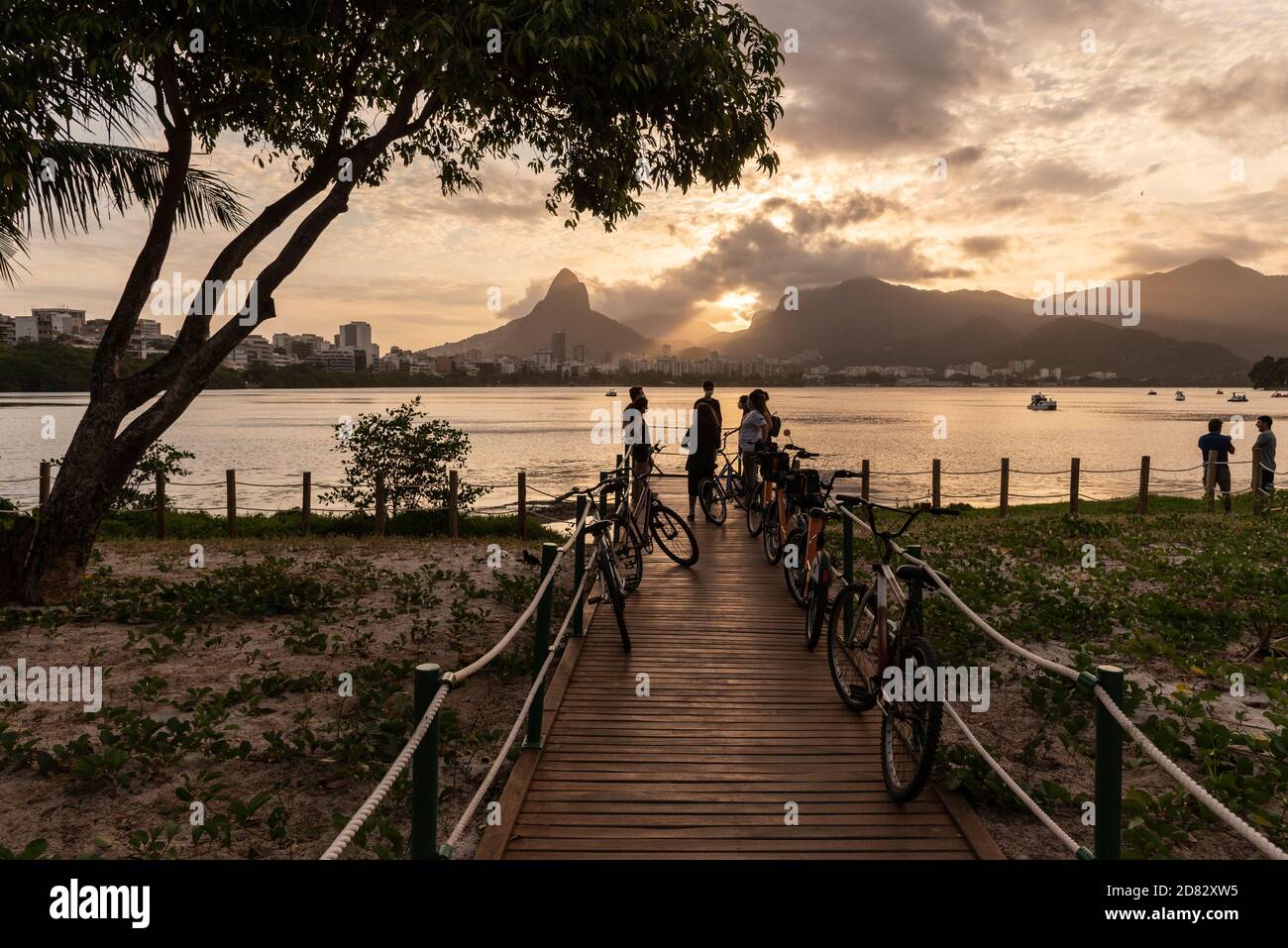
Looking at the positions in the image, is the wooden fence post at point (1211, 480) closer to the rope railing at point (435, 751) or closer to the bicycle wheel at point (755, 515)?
the bicycle wheel at point (755, 515)

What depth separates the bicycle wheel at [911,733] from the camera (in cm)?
423

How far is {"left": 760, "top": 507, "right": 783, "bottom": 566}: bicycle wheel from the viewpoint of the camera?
10.6 metres

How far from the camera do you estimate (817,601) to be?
7.17 meters

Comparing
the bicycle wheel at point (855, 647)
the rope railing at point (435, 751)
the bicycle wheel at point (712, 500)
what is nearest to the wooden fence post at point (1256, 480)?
the bicycle wheel at point (712, 500)

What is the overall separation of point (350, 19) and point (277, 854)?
1008 centimetres

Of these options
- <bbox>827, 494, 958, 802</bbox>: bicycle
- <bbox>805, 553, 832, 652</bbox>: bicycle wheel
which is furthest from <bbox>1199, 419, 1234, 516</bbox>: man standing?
<bbox>827, 494, 958, 802</bbox>: bicycle

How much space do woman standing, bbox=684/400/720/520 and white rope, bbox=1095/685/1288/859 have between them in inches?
380

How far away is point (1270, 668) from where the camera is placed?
696 centimetres

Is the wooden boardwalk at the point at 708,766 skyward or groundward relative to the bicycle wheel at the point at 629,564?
groundward

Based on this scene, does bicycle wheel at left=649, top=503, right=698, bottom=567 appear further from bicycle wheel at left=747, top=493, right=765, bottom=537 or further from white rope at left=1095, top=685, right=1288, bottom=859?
white rope at left=1095, top=685, right=1288, bottom=859

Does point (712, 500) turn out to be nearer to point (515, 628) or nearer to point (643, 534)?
point (643, 534)

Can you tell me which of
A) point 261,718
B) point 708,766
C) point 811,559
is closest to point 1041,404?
point 811,559

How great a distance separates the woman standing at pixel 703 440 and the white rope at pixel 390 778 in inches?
389
